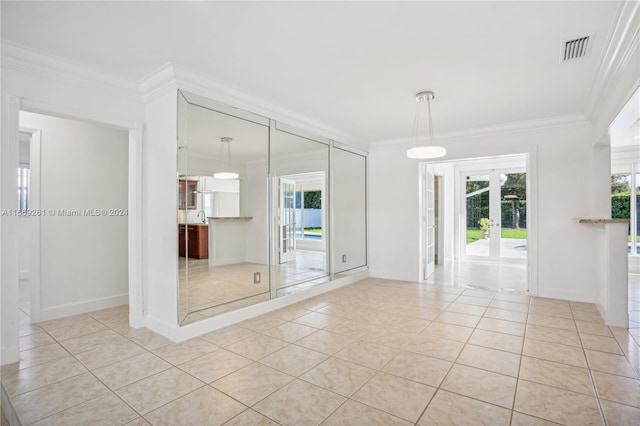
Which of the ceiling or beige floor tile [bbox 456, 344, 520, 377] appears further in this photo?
beige floor tile [bbox 456, 344, 520, 377]

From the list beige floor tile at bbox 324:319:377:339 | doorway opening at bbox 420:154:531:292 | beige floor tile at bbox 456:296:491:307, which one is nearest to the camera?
beige floor tile at bbox 324:319:377:339

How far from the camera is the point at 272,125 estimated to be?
13.4ft

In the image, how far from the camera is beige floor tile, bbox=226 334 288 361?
8.95 ft

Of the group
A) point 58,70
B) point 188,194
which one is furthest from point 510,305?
point 58,70

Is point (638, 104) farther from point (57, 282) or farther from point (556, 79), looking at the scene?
point (57, 282)

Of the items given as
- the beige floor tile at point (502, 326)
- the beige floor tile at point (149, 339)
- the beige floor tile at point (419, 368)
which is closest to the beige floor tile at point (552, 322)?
the beige floor tile at point (502, 326)

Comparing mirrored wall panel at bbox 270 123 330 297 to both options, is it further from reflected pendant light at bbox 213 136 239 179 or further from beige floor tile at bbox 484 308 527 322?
beige floor tile at bbox 484 308 527 322

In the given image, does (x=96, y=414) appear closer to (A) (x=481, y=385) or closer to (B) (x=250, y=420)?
(B) (x=250, y=420)

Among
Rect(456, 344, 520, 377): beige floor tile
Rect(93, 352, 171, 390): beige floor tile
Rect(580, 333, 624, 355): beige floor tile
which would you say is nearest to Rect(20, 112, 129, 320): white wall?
Rect(93, 352, 171, 390): beige floor tile

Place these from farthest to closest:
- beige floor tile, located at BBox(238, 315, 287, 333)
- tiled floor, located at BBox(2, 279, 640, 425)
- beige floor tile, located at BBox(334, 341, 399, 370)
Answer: beige floor tile, located at BBox(238, 315, 287, 333), beige floor tile, located at BBox(334, 341, 399, 370), tiled floor, located at BBox(2, 279, 640, 425)

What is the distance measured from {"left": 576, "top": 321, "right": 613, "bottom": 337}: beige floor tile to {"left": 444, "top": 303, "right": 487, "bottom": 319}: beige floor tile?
3.00 ft

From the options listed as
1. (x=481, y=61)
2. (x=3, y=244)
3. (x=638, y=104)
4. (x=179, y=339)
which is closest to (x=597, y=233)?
(x=638, y=104)

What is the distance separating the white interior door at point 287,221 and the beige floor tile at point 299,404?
2.27m

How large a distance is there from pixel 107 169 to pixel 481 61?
446cm
